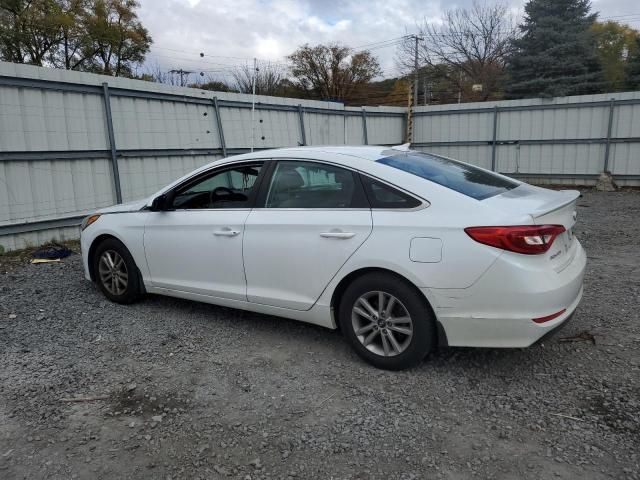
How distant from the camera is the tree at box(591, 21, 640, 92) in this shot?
21.8 m

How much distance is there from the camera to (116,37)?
3281 centimetres

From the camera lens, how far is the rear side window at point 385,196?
3146mm

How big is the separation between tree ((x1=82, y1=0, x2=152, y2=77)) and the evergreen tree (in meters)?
29.1

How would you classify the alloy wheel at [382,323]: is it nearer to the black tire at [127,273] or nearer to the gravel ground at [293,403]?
the gravel ground at [293,403]

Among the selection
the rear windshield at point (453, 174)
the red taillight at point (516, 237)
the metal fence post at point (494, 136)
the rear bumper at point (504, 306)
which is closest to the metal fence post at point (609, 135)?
the metal fence post at point (494, 136)

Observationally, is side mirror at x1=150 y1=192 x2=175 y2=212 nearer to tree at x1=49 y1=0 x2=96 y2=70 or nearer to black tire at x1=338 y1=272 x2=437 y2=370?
black tire at x1=338 y1=272 x2=437 y2=370

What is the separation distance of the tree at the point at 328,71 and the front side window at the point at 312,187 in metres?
35.6

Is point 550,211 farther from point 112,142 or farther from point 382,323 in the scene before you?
point 112,142

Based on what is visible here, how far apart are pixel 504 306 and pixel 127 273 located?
11.1 ft

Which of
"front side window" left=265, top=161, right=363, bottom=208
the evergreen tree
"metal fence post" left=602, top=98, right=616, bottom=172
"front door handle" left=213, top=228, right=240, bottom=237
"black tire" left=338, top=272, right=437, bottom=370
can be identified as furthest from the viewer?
the evergreen tree

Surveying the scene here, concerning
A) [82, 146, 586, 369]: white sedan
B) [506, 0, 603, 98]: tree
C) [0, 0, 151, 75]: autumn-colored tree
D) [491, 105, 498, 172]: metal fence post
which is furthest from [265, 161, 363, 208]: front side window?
[0, 0, 151, 75]: autumn-colored tree

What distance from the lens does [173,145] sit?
8.90 metres

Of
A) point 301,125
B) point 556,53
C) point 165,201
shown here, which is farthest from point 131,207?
point 556,53

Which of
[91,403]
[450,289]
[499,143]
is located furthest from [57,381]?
[499,143]
